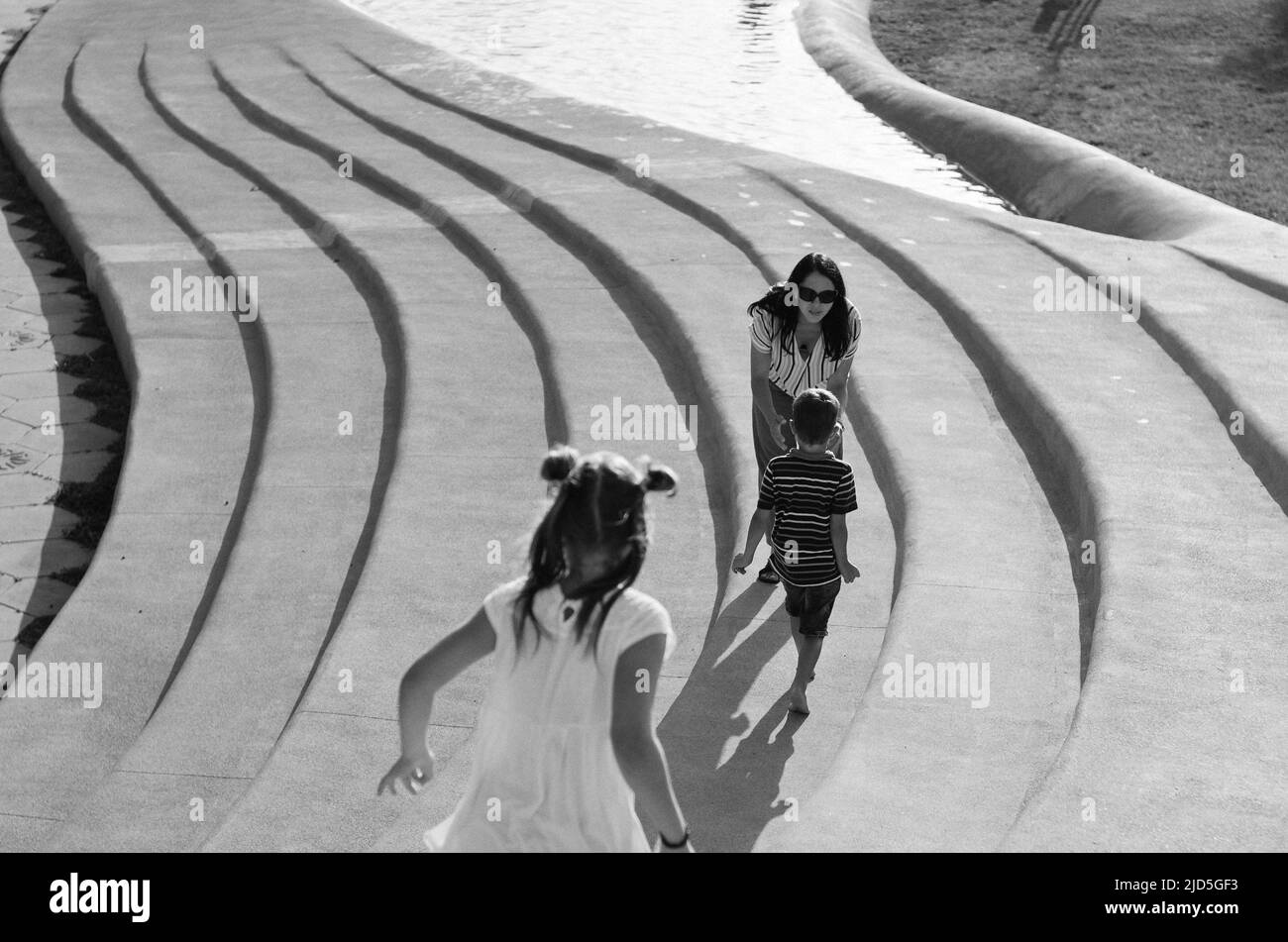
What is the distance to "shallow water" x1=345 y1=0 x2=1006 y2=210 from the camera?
13211 mm

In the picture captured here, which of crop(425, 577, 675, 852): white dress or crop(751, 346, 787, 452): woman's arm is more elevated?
crop(425, 577, 675, 852): white dress

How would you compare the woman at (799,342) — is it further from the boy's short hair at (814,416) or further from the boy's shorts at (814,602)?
the boy's shorts at (814,602)

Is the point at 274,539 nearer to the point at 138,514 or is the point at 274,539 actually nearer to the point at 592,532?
the point at 138,514

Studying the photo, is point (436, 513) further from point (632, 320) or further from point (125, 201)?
point (125, 201)

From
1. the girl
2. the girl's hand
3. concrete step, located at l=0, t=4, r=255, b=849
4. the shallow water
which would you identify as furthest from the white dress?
the shallow water

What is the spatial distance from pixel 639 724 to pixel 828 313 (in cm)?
283

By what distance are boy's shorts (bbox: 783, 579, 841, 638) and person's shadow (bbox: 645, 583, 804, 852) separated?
31 centimetres

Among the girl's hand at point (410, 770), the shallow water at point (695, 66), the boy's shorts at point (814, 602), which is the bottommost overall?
the shallow water at point (695, 66)

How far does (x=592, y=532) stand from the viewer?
271 centimetres

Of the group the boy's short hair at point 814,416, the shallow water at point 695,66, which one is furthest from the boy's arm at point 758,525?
the shallow water at point 695,66

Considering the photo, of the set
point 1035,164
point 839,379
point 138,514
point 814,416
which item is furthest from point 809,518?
point 1035,164

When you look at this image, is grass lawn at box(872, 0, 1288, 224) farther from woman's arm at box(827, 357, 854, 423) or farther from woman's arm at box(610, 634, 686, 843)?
woman's arm at box(610, 634, 686, 843)

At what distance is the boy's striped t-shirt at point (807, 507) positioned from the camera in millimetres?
4832

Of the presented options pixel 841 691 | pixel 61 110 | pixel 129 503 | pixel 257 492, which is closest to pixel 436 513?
pixel 257 492
